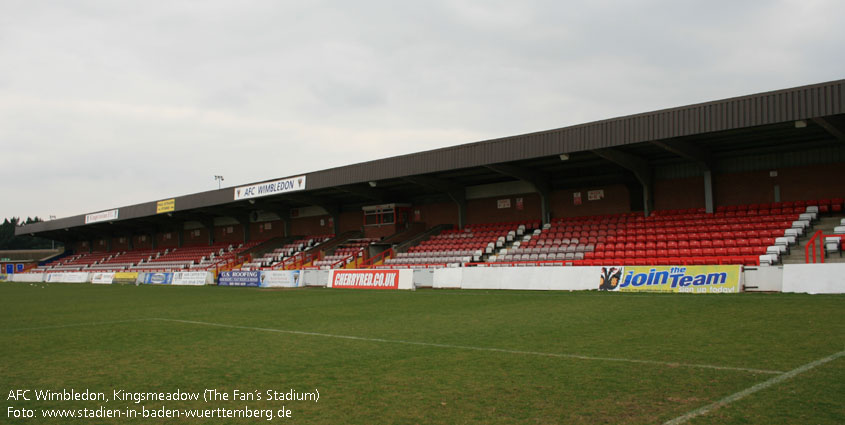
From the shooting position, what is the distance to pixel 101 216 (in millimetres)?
56719

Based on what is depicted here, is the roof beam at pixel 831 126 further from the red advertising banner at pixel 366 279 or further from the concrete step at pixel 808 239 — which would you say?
the red advertising banner at pixel 366 279

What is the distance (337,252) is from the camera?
3962 centimetres

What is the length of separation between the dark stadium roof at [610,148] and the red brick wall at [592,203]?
1.48 ft

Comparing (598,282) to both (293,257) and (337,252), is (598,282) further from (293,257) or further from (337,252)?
(293,257)

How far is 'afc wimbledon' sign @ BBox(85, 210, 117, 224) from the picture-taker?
182 ft

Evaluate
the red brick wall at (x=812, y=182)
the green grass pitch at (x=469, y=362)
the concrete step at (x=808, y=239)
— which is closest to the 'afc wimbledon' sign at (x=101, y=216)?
the green grass pitch at (x=469, y=362)

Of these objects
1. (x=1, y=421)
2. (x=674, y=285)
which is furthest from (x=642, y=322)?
(x=1, y=421)

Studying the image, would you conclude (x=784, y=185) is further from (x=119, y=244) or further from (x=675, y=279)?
(x=119, y=244)

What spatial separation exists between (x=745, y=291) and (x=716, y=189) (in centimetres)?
1099

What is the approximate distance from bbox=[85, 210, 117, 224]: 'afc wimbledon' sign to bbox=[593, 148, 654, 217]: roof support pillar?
47436 millimetres

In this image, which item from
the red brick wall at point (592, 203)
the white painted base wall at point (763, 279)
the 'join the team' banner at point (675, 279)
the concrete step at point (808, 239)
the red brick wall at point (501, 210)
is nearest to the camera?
the white painted base wall at point (763, 279)

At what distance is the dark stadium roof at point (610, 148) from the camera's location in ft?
65.3

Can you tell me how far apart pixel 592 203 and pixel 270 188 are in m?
21.0

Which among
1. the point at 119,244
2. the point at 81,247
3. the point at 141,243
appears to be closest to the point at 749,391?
the point at 141,243
